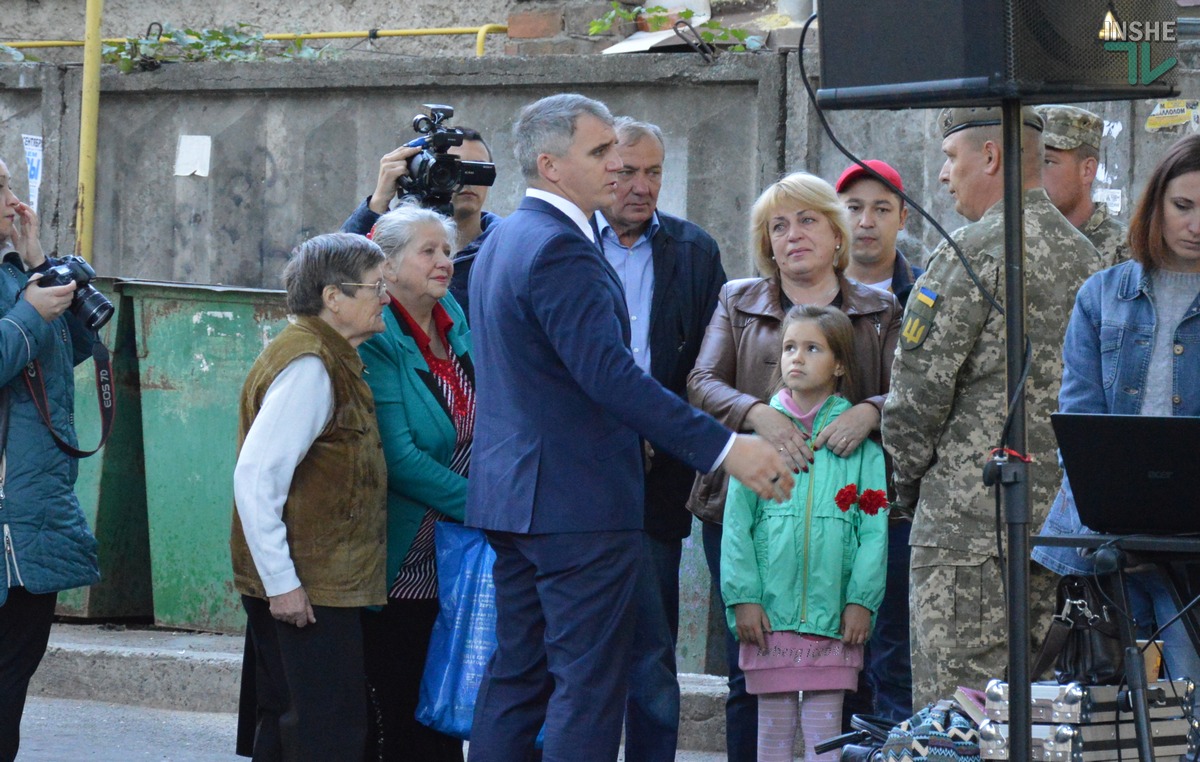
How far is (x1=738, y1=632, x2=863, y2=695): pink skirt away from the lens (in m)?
4.34

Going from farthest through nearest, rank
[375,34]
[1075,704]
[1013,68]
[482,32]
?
[375,34]
[482,32]
[1075,704]
[1013,68]

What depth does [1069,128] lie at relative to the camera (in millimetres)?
5020

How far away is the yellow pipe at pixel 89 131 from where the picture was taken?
300 inches

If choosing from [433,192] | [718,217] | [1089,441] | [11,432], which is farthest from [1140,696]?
[718,217]

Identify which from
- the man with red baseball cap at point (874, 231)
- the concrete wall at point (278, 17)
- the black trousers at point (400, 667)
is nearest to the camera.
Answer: the black trousers at point (400, 667)

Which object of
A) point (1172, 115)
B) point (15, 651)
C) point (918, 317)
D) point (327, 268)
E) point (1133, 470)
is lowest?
point (15, 651)

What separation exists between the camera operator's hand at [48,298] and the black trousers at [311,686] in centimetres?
102

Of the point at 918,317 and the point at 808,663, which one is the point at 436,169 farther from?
the point at 808,663

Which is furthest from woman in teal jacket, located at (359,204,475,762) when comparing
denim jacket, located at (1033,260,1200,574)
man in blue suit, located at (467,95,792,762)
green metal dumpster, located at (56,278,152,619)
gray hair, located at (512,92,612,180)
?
green metal dumpster, located at (56,278,152,619)

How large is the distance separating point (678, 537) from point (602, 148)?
1.36 metres

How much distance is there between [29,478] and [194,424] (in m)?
2.09

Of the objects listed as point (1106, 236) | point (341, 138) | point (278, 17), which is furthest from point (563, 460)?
point (278, 17)

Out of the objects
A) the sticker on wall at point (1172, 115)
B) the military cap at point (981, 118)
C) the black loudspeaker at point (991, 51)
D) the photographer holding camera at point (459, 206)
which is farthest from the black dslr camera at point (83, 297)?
the sticker on wall at point (1172, 115)

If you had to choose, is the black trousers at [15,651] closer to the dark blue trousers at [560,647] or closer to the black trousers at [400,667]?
the black trousers at [400,667]
